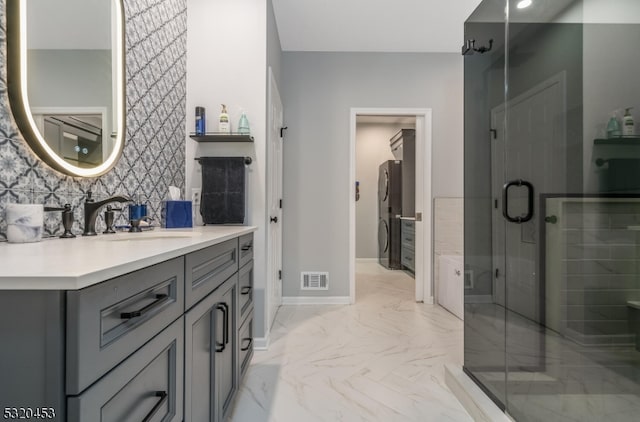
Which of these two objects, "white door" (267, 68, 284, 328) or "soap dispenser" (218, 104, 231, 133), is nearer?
"soap dispenser" (218, 104, 231, 133)

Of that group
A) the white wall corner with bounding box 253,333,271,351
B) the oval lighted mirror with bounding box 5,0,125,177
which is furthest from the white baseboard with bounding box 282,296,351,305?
the oval lighted mirror with bounding box 5,0,125,177

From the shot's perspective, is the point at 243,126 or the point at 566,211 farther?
the point at 243,126

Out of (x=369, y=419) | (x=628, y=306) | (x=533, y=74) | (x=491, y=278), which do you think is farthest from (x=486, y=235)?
(x=369, y=419)

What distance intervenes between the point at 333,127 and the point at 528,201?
7.59ft

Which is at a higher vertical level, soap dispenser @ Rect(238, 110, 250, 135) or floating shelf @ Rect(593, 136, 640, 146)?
soap dispenser @ Rect(238, 110, 250, 135)

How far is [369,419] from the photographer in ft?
5.11

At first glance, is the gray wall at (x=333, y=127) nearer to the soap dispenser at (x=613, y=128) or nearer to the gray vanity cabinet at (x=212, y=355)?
the gray vanity cabinet at (x=212, y=355)

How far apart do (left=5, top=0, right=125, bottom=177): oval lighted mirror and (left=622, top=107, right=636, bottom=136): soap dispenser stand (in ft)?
6.96

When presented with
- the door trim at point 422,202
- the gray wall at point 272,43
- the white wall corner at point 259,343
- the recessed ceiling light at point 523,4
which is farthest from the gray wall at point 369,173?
the recessed ceiling light at point 523,4

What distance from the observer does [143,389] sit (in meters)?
0.73

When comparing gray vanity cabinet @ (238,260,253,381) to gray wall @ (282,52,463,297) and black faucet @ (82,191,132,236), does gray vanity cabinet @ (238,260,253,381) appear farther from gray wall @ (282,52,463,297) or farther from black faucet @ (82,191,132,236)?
gray wall @ (282,52,463,297)

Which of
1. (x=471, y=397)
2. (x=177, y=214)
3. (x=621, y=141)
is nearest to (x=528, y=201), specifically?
(x=621, y=141)

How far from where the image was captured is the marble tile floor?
5.32ft

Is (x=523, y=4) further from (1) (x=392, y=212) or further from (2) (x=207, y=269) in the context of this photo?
(1) (x=392, y=212)
